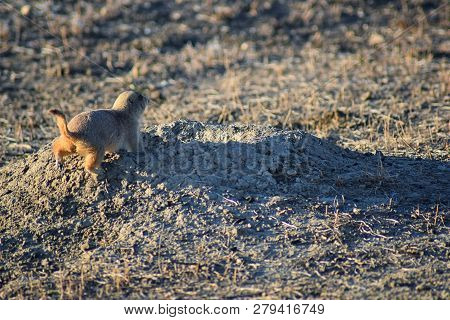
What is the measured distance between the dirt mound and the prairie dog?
0.17 meters

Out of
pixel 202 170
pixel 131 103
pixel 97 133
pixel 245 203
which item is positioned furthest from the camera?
pixel 131 103

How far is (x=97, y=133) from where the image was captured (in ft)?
21.9

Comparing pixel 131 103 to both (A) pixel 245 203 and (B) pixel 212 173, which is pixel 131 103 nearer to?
(B) pixel 212 173

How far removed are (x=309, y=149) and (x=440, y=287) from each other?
7.26ft

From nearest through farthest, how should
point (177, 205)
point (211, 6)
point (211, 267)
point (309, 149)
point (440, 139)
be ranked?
point (211, 267) < point (177, 205) < point (309, 149) < point (440, 139) < point (211, 6)

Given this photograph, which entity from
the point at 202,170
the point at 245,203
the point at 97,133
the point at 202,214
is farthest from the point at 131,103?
the point at 245,203

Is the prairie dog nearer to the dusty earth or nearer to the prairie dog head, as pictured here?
the prairie dog head

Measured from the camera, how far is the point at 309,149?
745 centimetres

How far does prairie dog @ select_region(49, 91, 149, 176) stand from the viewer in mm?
6598

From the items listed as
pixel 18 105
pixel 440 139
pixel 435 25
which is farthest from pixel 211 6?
pixel 440 139

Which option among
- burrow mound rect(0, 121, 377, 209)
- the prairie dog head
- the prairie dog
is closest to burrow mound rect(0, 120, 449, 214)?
burrow mound rect(0, 121, 377, 209)

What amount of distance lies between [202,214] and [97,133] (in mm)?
1237
